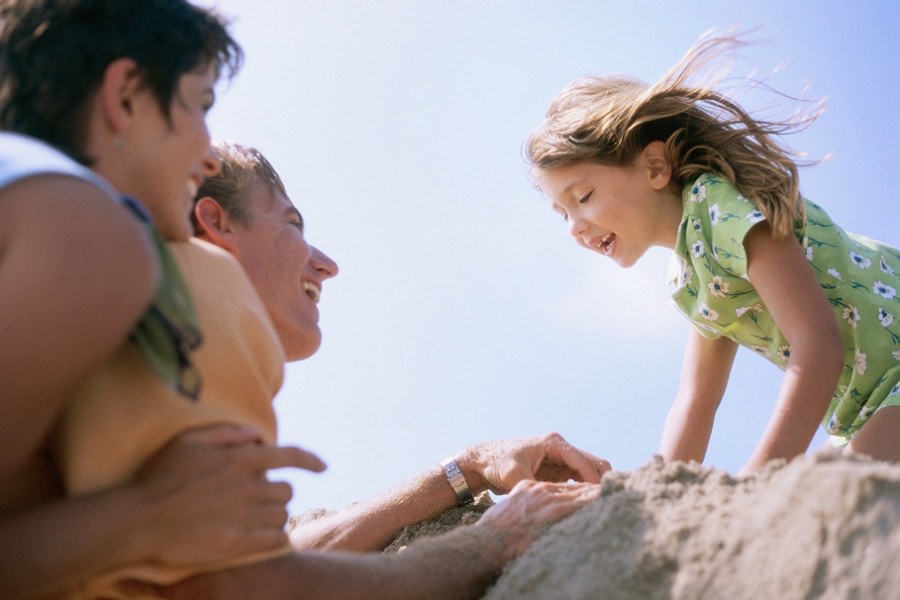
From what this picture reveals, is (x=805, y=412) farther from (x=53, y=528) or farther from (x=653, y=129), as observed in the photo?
(x=53, y=528)

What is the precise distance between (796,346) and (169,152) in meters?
2.59

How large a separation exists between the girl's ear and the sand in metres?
2.32

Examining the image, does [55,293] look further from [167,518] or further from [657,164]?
[657,164]

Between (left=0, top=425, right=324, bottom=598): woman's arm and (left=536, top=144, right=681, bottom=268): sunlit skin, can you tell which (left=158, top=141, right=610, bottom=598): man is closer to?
(left=0, top=425, right=324, bottom=598): woman's arm

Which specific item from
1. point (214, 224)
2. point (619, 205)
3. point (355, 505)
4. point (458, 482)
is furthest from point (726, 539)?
point (619, 205)

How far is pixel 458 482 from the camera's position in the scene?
3.71 m

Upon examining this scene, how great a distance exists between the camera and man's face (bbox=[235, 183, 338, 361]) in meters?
3.78

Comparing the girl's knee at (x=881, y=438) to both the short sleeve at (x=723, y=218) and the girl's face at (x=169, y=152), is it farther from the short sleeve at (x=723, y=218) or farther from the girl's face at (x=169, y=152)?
the girl's face at (x=169, y=152)

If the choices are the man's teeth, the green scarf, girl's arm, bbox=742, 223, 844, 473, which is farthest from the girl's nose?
the green scarf

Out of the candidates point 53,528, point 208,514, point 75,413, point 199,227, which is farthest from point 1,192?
point 199,227

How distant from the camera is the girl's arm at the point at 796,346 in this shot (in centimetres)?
358

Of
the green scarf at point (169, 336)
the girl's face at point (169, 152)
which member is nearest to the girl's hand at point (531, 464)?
the girl's face at point (169, 152)

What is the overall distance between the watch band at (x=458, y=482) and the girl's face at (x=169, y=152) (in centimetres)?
196

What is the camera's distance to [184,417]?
1.73 metres
